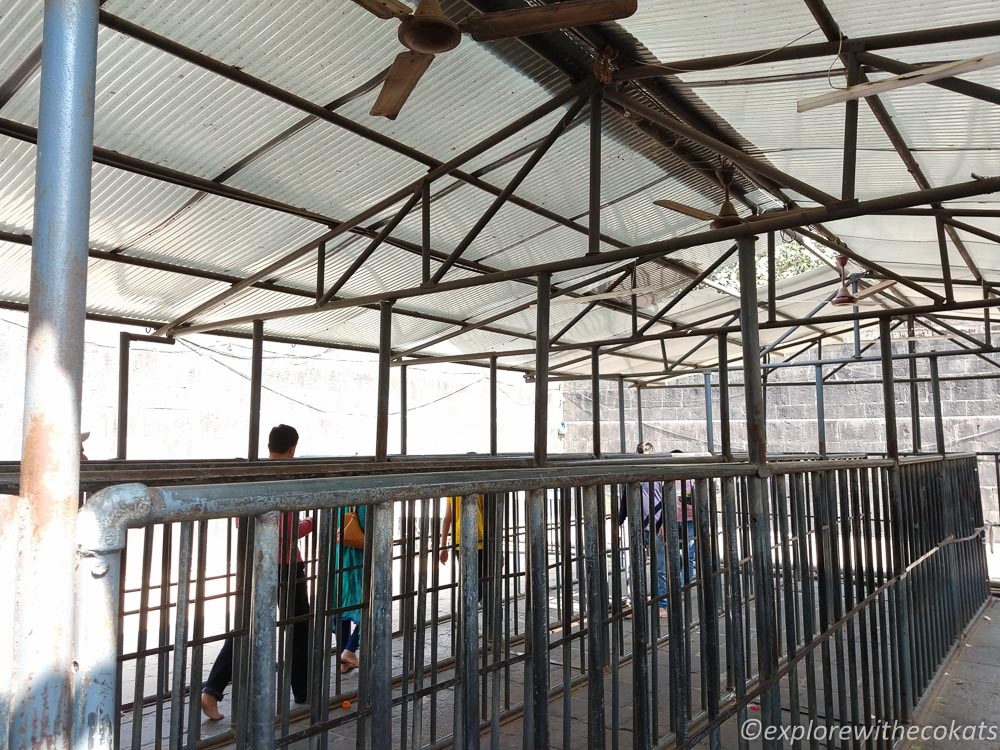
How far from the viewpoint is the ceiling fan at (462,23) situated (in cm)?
310

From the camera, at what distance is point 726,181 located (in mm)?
7074

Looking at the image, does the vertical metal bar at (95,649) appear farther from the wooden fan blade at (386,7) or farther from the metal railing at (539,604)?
the wooden fan blade at (386,7)

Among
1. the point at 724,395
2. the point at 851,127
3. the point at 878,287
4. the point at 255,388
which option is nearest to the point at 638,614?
the point at 851,127

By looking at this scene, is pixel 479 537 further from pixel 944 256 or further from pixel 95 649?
pixel 944 256

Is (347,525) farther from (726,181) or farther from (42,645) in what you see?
(726,181)

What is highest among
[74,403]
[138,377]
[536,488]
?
[138,377]

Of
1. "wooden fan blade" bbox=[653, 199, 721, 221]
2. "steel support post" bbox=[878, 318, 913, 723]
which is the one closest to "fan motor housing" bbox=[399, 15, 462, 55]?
"wooden fan blade" bbox=[653, 199, 721, 221]

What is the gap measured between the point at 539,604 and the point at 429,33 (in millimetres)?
2545

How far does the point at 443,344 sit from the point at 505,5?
6485mm

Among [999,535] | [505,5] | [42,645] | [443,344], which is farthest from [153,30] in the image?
[999,535]

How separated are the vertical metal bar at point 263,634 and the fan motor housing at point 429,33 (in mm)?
2624

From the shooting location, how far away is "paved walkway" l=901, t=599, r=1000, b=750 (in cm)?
444

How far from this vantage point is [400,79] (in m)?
3.63

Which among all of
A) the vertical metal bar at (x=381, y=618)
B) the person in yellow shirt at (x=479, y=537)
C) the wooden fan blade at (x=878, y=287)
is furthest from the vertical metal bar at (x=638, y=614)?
the wooden fan blade at (x=878, y=287)
